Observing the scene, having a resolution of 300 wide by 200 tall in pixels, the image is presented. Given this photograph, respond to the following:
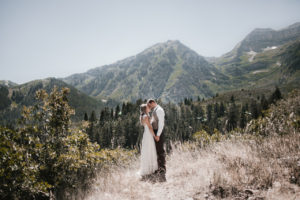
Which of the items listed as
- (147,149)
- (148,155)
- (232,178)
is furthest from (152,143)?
(232,178)

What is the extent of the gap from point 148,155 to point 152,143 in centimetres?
41

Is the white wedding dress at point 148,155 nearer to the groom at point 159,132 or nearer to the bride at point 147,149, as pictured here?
the bride at point 147,149

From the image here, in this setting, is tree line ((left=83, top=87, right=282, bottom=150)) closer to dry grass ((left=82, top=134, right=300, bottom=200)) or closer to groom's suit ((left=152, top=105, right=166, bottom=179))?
groom's suit ((left=152, top=105, right=166, bottom=179))

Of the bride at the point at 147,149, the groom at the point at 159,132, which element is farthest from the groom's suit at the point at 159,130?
the bride at the point at 147,149

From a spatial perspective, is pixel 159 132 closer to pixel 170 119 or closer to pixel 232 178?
pixel 232 178

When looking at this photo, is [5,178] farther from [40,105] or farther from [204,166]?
[204,166]

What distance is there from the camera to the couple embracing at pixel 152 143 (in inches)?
231

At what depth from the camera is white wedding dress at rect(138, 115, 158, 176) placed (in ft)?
19.5

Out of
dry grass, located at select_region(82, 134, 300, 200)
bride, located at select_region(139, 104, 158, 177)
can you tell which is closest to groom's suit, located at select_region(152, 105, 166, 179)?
bride, located at select_region(139, 104, 158, 177)

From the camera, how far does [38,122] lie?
4984 millimetres

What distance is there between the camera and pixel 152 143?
239 inches

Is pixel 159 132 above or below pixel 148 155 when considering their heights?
above

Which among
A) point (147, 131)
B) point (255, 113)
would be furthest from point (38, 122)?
point (255, 113)

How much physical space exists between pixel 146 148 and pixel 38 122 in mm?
3322
